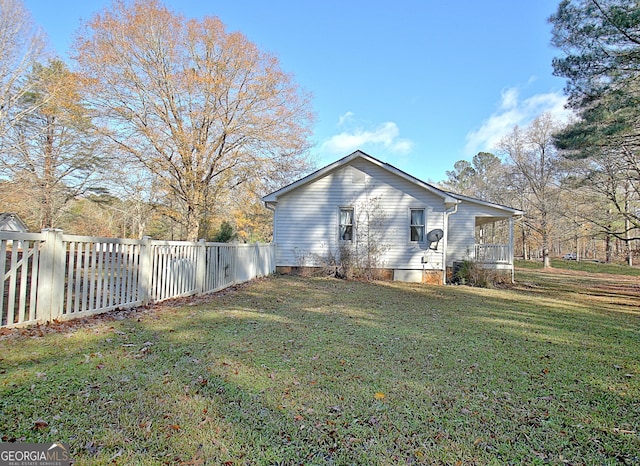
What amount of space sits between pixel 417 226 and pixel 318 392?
11036 mm

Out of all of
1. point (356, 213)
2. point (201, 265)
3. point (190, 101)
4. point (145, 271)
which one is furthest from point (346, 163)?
point (145, 271)

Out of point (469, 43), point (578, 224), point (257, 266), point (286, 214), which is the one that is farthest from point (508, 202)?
point (257, 266)

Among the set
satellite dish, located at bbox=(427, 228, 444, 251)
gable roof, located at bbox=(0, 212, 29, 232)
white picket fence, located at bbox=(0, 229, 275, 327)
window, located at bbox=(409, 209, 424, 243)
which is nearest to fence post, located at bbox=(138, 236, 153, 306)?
white picket fence, located at bbox=(0, 229, 275, 327)

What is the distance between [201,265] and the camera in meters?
7.71

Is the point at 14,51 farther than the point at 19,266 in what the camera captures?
Yes

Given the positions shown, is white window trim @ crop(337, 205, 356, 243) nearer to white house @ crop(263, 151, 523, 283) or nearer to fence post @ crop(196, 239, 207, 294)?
white house @ crop(263, 151, 523, 283)

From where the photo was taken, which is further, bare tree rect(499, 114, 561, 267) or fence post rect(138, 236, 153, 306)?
bare tree rect(499, 114, 561, 267)

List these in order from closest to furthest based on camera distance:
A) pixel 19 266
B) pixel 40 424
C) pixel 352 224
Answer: pixel 40 424 → pixel 19 266 → pixel 352 224

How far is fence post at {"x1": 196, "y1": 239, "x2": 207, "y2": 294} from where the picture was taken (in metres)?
7.58

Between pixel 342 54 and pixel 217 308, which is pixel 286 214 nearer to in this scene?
pixel 217 308

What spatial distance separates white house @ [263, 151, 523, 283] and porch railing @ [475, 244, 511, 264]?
68cm

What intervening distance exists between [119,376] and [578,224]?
25570mm

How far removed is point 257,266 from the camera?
37.9 feet

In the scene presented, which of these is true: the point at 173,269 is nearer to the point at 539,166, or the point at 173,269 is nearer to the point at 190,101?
the point at 190,101
